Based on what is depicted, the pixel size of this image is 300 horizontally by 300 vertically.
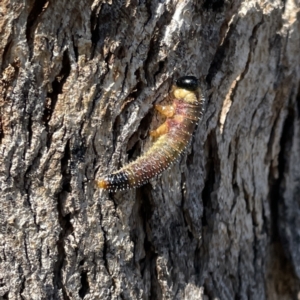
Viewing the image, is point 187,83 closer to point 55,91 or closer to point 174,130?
point 174,130

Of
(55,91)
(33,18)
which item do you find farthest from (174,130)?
(33,18)

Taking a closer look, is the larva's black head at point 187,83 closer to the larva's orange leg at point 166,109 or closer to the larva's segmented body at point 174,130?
the larva's segmented body at point 174,130

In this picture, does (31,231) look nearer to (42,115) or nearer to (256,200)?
(42,115)

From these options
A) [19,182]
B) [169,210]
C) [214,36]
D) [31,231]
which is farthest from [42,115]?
[214,36]

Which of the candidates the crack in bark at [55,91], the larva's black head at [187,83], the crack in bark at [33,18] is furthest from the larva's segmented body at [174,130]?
the crack in bark at [33,18]

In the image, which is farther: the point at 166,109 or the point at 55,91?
the point at 166,109

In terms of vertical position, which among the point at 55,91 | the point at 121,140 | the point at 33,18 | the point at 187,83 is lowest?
the point at 121,140

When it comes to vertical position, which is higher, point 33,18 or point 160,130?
point 33,18

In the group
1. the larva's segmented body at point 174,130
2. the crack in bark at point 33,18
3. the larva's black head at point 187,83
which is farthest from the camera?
the larva's black head at point 187,83
